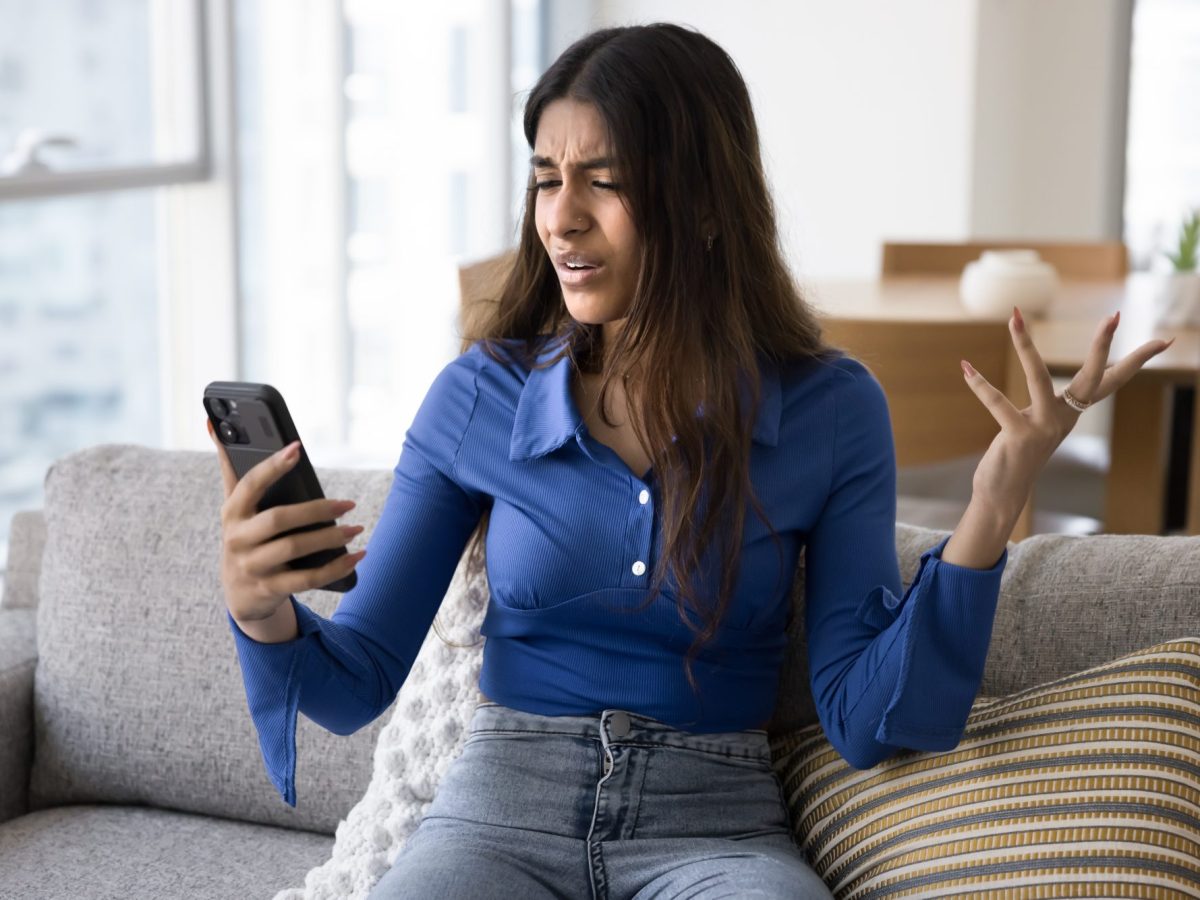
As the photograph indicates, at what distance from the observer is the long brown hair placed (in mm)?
1401

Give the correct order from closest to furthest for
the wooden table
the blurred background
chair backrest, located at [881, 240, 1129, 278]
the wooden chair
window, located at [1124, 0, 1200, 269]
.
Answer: the wooden chair, the wooden table, the blurred background, chair backrest, located at [881, 240, 1129, 278], window, located at [1124, 0, 1200, 269]

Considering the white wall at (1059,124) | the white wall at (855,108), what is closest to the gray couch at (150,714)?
the white wall at (855,108)

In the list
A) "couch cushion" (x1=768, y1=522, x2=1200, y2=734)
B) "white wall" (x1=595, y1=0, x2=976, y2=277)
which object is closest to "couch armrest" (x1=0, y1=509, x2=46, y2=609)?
"couch cushion" (x1=768, y1=522, x2=1200, y2=734)

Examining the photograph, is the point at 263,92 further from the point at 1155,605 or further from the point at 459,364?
the point at 1155,605

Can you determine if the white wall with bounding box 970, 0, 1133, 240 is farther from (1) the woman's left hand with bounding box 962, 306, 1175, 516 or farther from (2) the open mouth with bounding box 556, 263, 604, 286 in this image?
(1) the woman's left hand with bounding box 962, 306, 1175, 516

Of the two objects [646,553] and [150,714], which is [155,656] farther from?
[646,553]

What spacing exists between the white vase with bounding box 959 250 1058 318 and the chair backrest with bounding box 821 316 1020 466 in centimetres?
57

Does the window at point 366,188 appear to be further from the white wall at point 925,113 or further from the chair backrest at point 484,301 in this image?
the chair backrest at point 484,301

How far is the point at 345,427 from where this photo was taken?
4.84m

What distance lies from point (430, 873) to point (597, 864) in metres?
0.15

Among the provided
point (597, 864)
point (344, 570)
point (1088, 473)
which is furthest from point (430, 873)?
point (1088, 473)

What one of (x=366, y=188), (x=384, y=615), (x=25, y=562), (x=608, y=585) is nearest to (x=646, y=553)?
(x=608, y=585)

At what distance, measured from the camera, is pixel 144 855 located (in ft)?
5.48

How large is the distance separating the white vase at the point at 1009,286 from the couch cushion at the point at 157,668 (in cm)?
172
